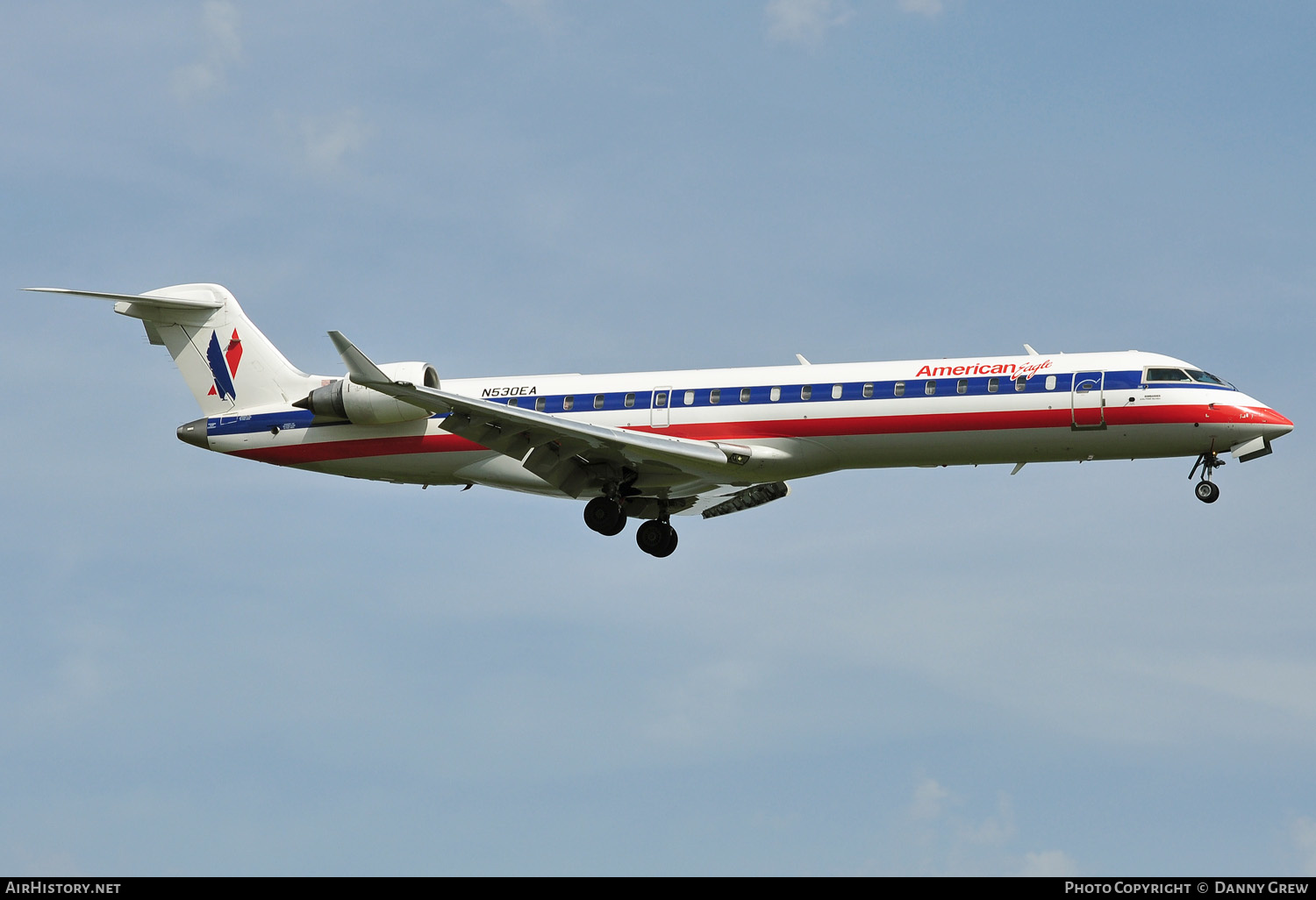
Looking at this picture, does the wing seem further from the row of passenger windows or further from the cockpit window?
the cockpit window

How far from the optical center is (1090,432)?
85.4ft


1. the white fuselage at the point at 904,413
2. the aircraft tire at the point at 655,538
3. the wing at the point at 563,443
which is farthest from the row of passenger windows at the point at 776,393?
the aircraft tire at the point at 655,538

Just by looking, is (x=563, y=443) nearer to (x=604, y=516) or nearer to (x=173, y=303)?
(x=604, y=516)

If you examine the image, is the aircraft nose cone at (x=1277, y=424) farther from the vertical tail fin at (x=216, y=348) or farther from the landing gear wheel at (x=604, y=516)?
the vertical tail fin at (x=216, y=348)

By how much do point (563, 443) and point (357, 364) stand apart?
4082 mm

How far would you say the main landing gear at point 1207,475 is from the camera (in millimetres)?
26188

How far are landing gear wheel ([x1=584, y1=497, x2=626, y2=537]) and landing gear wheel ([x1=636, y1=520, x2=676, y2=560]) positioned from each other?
5.84ft

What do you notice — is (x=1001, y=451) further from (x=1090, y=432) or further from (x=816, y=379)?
(x=816, y=379)

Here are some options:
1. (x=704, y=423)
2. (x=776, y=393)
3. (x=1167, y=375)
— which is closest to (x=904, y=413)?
(x=776, y=393)

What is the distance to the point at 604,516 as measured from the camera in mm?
28406

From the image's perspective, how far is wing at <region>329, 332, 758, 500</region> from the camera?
25.1 metres

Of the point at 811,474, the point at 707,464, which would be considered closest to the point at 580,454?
the point at 707,464

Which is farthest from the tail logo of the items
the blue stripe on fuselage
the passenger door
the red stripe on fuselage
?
the passenger door

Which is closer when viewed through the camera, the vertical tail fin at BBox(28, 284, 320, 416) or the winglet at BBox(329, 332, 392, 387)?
the winglet at BBox(329, 332, 392, 387)
